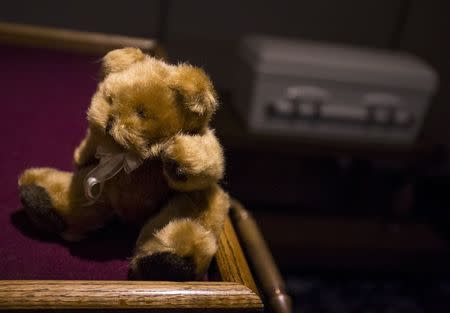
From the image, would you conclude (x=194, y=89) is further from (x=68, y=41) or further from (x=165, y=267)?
(x=68, y=41)

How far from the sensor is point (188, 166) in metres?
0.49

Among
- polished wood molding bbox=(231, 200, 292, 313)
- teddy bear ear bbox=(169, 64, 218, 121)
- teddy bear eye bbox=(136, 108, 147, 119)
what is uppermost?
teddy bear ear bbox=(169, 64, 218, 121)

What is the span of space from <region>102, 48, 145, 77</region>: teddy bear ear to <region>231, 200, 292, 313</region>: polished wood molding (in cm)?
30

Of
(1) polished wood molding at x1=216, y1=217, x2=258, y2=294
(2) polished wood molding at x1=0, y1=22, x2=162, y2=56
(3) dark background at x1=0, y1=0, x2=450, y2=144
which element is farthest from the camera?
(3) dark background at x1=0, y1=0, x2=450, y2=144

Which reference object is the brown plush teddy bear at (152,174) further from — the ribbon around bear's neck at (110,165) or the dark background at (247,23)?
the dark background at (247,23)

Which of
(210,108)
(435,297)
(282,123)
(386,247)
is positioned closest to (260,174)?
(282,123)

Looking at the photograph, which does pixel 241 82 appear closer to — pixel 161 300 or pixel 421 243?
pixel 421 243

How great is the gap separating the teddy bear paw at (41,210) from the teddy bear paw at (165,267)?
0.14 meters

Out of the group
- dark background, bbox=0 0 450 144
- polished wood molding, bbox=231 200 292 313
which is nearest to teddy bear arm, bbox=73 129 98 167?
polished wood molding, bbox=231 200 292 313

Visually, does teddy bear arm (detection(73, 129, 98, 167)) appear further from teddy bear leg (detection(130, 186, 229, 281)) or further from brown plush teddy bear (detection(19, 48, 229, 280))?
teddy bear leg (detection(130, 186, 229, 281))

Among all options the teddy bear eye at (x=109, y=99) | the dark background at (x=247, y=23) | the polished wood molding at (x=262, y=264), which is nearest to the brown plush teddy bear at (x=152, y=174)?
the teddy bear eye at (x=109, y=99)

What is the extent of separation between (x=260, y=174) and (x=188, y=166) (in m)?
1.35

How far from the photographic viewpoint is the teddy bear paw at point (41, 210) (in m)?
0.58

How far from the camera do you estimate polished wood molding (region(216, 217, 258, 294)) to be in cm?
54
